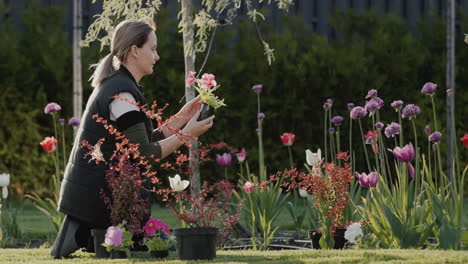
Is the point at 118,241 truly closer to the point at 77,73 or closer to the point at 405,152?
the point at 405,152

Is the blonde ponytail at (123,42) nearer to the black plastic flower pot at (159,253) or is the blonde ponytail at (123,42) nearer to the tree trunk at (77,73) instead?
the black plastic flower pot at (159,253)

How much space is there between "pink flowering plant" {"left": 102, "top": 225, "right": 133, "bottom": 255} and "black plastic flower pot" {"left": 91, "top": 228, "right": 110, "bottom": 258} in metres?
0.04

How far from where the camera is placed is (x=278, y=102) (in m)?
Result: 8.39

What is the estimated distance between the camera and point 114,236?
3486mm

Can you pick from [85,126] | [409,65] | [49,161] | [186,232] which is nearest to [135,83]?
[85,126]

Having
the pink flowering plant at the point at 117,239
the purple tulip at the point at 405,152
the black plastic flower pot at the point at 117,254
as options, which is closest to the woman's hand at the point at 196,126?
the pink flowering plant at the point at 117,239

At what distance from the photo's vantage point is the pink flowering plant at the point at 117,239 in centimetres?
349

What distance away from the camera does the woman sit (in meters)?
3.62

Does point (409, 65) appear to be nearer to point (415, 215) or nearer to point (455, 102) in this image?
point (455, 102)

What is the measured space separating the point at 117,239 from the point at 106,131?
1.83 ft

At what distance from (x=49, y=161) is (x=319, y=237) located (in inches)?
177

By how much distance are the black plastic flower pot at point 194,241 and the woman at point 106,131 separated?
1.42ft

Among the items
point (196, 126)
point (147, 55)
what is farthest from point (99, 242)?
point (147, 55)

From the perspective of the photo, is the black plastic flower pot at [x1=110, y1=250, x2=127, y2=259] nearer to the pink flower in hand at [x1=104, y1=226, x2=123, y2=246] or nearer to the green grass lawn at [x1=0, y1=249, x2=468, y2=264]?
the green grass lawn at [x1=0, y1=249, x2=468, y2=264]
